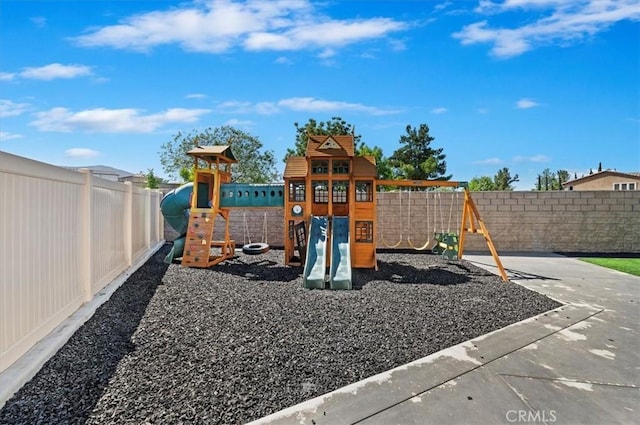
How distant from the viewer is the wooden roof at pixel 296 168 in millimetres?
7316

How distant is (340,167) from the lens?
7.31 m

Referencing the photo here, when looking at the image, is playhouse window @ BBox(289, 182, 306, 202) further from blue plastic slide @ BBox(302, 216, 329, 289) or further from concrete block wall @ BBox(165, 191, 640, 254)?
concrete block wall @ BBox(165, 191, 640, 254)

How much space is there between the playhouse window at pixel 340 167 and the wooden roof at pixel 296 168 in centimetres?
60

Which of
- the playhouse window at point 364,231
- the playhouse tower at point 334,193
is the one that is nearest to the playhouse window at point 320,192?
the playhouse tower at point 334,193

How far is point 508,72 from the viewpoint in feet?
30.0

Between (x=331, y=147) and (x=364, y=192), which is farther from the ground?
(x=331, y=147)

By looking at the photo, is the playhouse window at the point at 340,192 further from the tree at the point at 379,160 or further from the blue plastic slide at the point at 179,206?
the tree at the point at 379,160

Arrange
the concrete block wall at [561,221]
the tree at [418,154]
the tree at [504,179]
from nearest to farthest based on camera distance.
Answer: the concrete block wall at [561,221] → the tree at [418,154] → the tree at [504,179]

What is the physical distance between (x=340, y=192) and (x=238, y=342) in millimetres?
4928

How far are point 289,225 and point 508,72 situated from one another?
23.2ft

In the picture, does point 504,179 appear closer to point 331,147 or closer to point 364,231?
point 364,231

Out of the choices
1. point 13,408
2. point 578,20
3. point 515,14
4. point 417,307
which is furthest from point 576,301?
point 13,408

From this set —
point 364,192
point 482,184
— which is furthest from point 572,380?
point 482,184

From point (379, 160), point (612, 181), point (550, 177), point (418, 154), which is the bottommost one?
point (612, 181)
